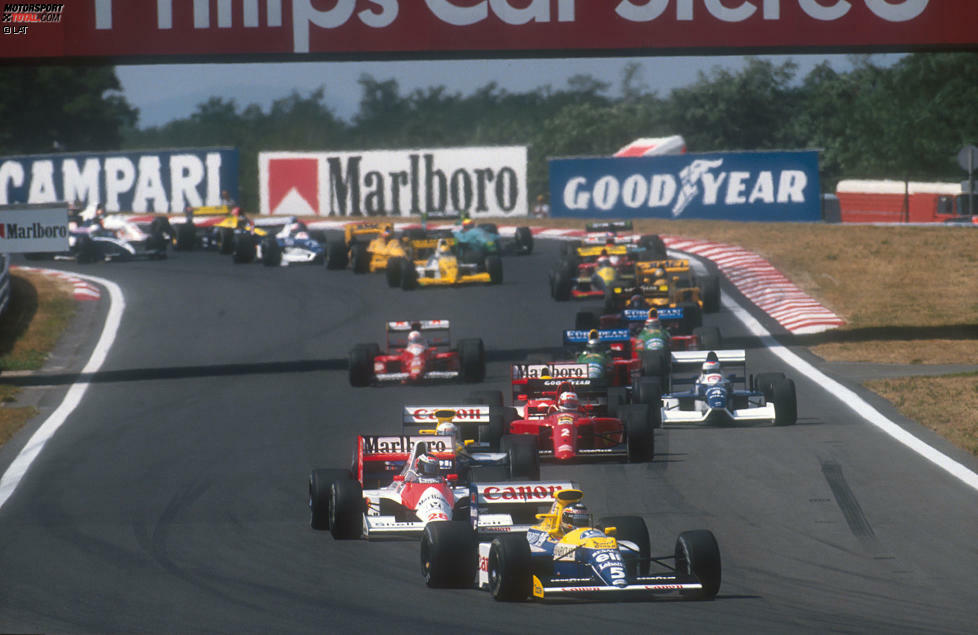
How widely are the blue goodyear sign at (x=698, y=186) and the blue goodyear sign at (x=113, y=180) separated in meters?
12.7

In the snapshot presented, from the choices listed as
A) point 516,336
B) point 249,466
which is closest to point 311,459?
point 249,466

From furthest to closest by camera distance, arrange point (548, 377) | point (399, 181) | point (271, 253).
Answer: point (399, 181) < point (271, 253) < point (548, 377)

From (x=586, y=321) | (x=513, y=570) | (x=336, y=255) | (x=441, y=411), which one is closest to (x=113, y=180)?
(x=336, y=255)

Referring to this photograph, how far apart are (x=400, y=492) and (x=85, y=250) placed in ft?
96.0

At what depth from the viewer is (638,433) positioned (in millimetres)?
16719

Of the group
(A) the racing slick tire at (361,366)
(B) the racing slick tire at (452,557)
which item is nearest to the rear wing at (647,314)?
(A) the racing slick tire at (361,366)

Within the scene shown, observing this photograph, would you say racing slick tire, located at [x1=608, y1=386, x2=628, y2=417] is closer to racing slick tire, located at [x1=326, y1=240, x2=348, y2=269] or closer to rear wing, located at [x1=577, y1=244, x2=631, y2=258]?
rear wing, located at [x1=577, y1=244, x2=631, y2=258]

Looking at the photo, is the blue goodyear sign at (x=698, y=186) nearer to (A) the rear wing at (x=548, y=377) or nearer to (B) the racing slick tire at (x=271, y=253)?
(B) the racing slick tire at (x=271, y=253)

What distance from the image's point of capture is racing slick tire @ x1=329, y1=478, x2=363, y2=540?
13477 mm

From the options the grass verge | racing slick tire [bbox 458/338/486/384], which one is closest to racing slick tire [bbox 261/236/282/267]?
the grass verge

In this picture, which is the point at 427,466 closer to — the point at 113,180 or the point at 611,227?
the point at 611,227

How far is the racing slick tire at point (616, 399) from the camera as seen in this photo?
17709mm

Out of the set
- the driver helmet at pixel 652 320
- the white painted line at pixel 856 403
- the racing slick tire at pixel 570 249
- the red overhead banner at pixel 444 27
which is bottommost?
the white painted line at pixel 856 403

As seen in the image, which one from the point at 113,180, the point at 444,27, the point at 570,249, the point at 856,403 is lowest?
the point at 856,403
